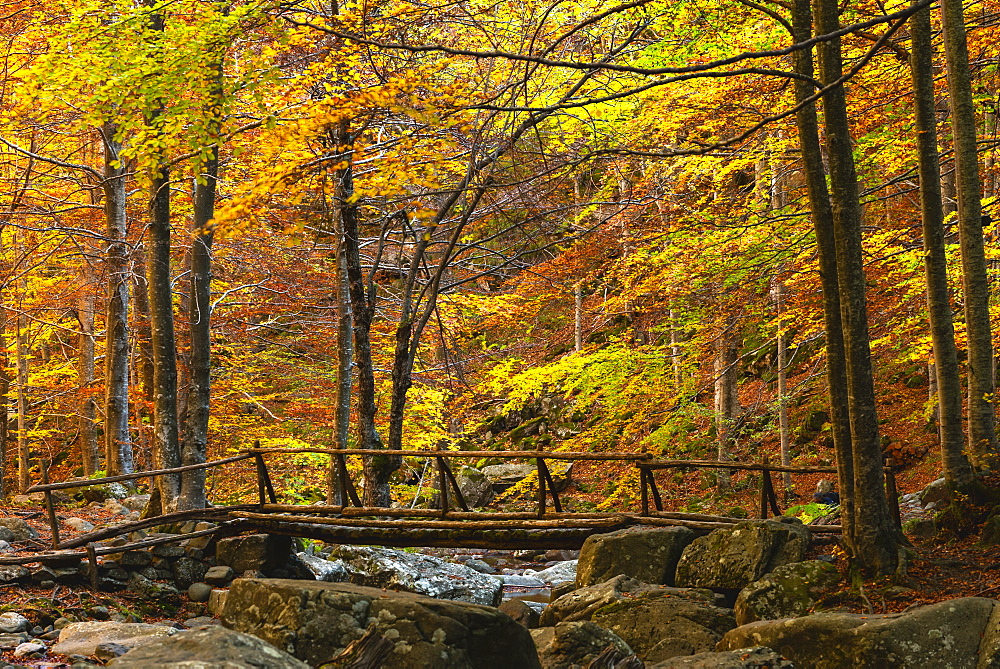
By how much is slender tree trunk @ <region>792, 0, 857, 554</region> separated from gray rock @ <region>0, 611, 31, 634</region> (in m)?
7.44

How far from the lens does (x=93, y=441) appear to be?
19.4 metres

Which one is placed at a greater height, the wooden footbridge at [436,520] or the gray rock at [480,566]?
the wooden footbridge at [436,520]

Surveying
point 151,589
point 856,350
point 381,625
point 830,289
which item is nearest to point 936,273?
point 830,289

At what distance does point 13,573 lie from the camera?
8391mm

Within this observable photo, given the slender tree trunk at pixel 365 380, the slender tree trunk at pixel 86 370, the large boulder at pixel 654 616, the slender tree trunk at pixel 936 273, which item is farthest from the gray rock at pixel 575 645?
the slender tree trunk at pixel 86 370

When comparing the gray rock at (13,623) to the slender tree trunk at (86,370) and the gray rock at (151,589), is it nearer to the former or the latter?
the gray rock at (151,589)

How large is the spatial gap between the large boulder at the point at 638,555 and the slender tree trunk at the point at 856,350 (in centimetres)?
209

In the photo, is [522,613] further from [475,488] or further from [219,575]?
[475,488]

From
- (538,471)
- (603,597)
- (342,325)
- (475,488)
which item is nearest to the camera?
(603,597)

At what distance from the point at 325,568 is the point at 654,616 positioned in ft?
17.3

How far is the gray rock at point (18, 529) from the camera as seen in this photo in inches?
418

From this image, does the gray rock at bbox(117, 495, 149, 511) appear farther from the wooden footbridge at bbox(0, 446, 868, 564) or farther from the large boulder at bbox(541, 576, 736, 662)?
the large boulder at bbox(541, 576, 736, 662)

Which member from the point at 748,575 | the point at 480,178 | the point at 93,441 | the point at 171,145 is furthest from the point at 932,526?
the point at 93,441

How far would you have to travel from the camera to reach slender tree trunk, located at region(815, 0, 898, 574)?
22.8 ft
